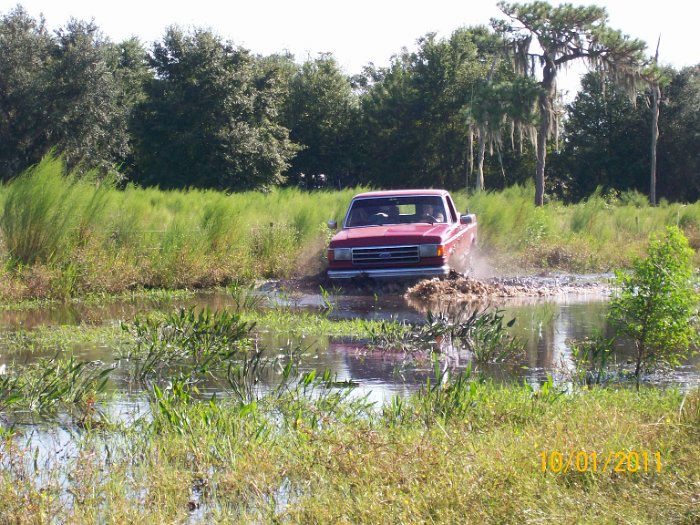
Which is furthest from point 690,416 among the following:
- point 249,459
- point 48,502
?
point 48,502

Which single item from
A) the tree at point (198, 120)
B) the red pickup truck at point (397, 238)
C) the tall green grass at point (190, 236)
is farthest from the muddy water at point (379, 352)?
the tree at point (198, 120)

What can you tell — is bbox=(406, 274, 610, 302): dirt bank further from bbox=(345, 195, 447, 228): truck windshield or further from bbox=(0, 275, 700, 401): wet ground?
bbox=(345, 195, 447, 228): truck windshield

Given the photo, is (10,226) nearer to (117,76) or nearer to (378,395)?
(378,395)

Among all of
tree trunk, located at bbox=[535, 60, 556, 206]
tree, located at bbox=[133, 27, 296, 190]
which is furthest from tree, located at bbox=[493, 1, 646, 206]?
tree, located at bbox=[133, 27, 296, 190]

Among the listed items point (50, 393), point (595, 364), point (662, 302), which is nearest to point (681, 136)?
point (595, 364)

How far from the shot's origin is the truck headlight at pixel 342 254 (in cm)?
1647

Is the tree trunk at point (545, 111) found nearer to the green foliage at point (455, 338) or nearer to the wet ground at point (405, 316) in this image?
the wet ground at point (405, 316)

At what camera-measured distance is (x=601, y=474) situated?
17.5ft

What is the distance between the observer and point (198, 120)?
50.0 meters

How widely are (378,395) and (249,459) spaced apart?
2.59 meters

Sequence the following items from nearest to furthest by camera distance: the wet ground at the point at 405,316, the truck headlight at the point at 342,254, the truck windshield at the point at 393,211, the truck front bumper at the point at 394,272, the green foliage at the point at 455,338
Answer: the wet ground at the point at 405,316 < the green foliage at the point at 455,338 < the truck front bumper at the point at 394,272 < the truck headlight at the point at 342,254 < the truck windshield at the point at 393,211

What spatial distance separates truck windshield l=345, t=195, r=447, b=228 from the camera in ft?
57.8
